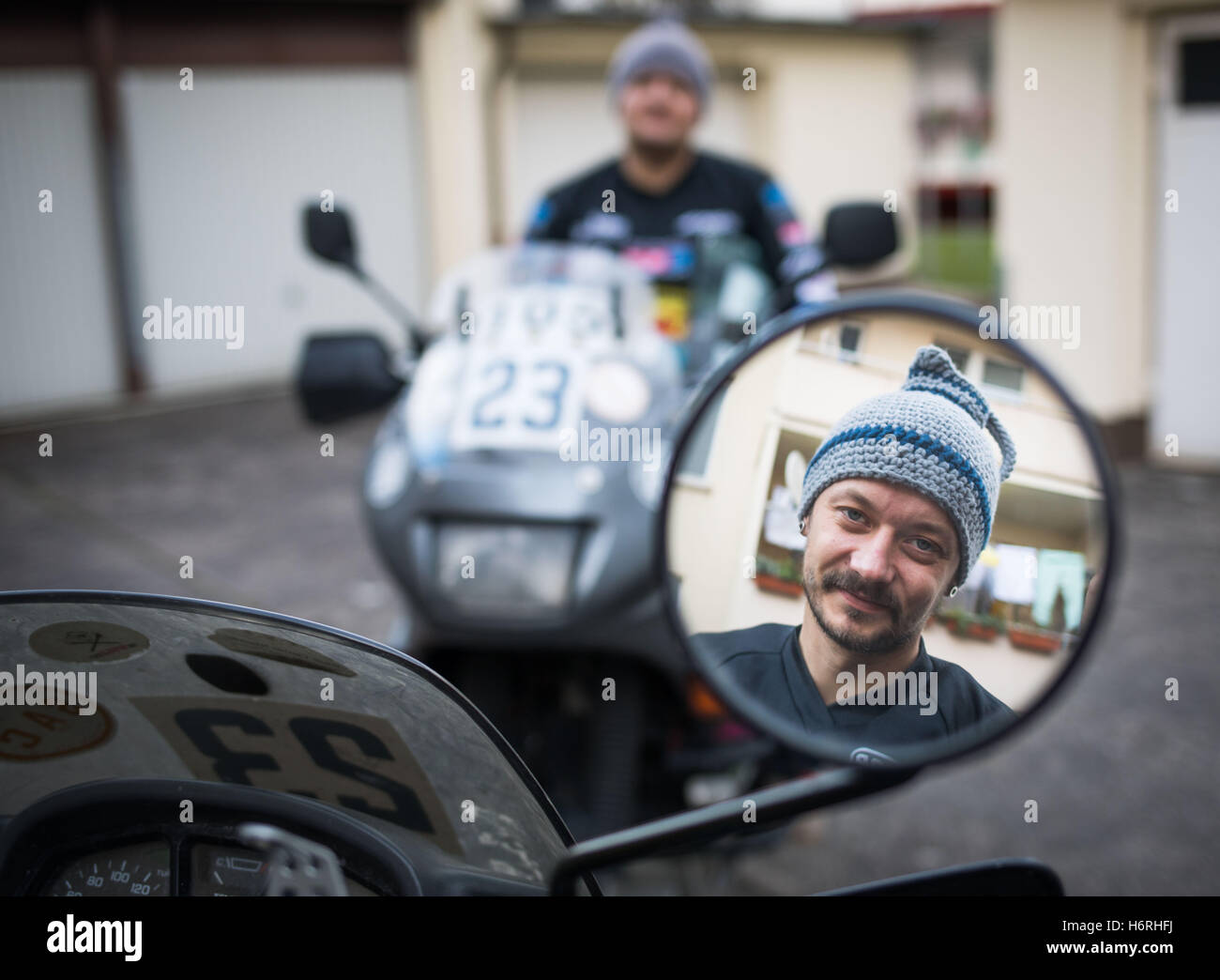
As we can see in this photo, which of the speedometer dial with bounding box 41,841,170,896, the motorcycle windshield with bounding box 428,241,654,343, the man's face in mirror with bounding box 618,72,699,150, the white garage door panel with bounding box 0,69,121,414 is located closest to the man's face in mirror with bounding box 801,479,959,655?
the speedometer dial with bounding box 41,841,170,896

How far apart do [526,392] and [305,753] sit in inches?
62.0

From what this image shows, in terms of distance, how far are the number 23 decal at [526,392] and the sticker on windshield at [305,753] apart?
1499mm

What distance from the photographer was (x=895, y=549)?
32.8 inches

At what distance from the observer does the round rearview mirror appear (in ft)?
2.76

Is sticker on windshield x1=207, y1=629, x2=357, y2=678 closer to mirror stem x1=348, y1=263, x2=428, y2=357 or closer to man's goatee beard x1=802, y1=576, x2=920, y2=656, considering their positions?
man's goatee beard x1=802, y1=576, x2=920, y2=656

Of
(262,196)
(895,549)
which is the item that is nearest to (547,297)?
(895,549)

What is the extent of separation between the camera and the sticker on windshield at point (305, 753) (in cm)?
104

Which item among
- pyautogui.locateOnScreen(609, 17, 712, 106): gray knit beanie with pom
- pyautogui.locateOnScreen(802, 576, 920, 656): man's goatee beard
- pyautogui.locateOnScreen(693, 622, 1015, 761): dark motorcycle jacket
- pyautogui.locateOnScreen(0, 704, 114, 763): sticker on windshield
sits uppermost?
pyautogui.locateOnScreen(609, 17, 712, 106): gray knit beanie with pom

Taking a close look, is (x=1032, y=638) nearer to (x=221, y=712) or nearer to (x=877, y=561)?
(x=877, y=561)

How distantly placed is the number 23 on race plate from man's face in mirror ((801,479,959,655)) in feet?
5.42

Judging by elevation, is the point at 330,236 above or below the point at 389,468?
above

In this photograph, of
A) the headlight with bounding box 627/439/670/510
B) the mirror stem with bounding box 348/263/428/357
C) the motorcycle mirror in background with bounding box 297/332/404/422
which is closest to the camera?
the headlight with bounding box 627/439/670/510

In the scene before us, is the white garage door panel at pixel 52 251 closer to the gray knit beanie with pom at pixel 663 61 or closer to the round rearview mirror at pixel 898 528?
the gray knit beanie with pom at pixel 663 61
